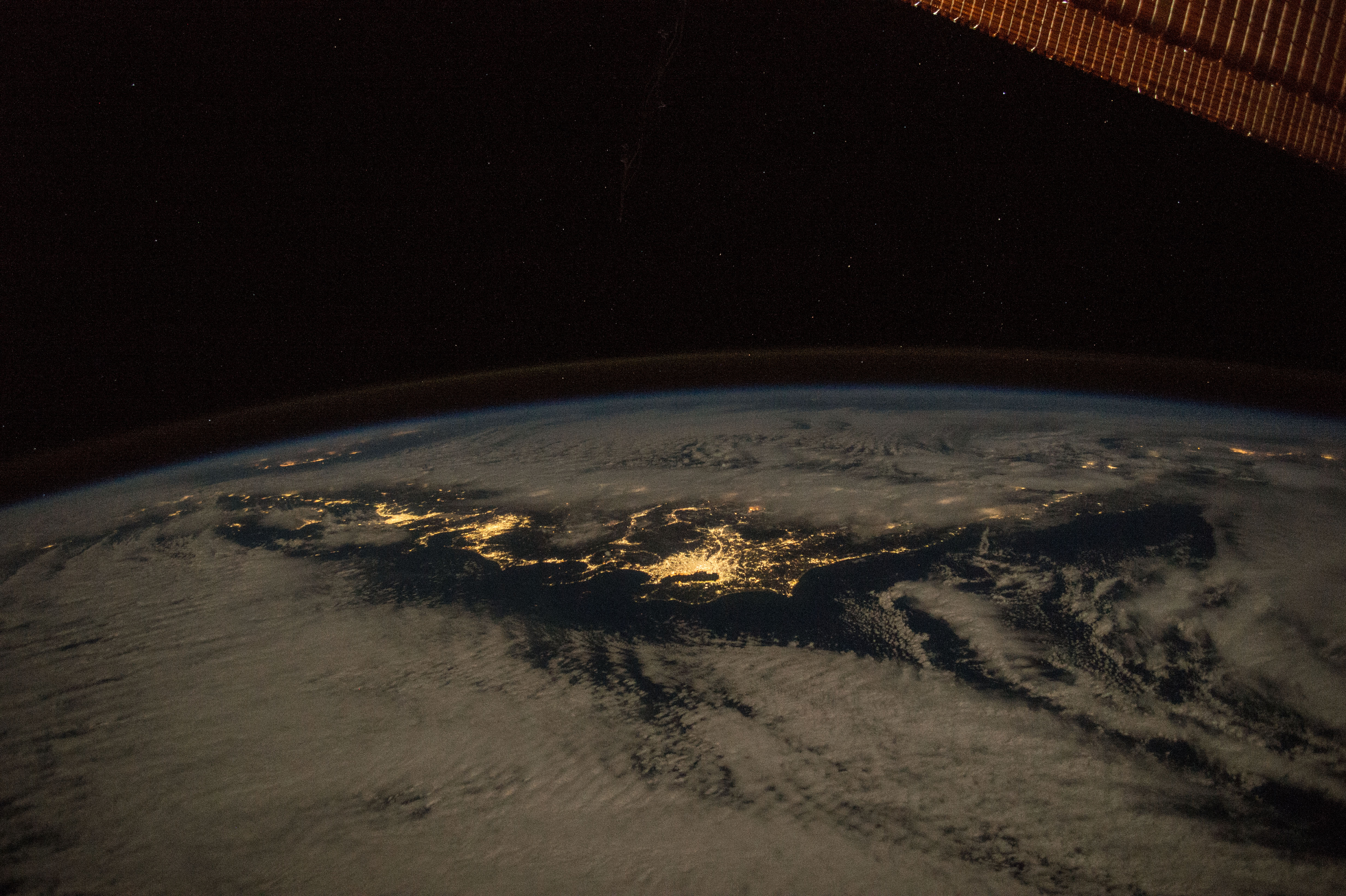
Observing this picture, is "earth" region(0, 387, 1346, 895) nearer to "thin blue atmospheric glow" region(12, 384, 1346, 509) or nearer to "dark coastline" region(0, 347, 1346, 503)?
"thin blue atmospheric glow" region(12, 384, 1346, 509)

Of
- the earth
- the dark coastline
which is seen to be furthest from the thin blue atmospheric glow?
the earth

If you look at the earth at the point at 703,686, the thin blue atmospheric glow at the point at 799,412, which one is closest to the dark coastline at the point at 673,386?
the thin blue atmospheric glow at the point at 799,412

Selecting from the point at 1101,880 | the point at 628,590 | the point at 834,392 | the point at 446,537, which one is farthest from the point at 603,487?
the point at 834,392

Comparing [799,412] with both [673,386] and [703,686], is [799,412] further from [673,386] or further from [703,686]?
[703,686]

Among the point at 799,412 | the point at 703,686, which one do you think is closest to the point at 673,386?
the point at 799,412

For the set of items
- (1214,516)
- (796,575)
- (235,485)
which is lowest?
(235,485)

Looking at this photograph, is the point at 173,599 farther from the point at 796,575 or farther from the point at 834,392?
the point at 834,392

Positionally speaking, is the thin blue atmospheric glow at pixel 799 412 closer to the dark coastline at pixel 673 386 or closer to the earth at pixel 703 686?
the dark coastline at pixel 673 386

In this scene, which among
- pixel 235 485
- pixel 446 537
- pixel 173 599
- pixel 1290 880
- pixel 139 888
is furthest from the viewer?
pixel 235 485
